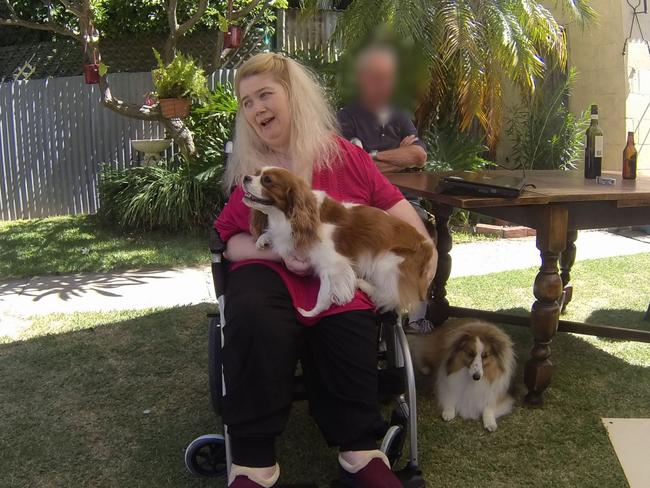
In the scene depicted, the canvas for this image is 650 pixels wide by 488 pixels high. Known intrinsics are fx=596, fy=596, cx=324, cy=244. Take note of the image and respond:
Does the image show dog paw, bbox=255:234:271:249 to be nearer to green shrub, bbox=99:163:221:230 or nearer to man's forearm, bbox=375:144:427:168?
man's forearm, bbox=375:144:427:168

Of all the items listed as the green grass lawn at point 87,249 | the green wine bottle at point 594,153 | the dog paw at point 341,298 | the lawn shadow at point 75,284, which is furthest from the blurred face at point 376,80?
the green grass lawn at point 87,249

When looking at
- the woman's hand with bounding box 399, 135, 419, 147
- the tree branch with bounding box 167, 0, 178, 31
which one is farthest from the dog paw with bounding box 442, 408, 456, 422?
the tree branch with bounding box 167, 0, 178, 31

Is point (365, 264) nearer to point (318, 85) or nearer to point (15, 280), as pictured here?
point (318, 85)

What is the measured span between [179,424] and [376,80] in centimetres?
250

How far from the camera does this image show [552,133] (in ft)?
24.7

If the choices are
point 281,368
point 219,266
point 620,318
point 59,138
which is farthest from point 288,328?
point 59,138

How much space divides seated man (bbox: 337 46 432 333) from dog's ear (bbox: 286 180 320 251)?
5.47ft

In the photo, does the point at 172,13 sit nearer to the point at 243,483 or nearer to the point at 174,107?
the point at 174,107

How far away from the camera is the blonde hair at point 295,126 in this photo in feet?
7.95

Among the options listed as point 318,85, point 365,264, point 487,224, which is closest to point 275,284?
point 365,264

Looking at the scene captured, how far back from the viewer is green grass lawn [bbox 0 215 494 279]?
5699 mm

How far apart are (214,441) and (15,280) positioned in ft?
12.7

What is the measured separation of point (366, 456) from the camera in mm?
1982

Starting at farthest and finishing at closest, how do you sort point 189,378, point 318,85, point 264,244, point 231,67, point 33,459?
point 231,67 → point 189,378 → point 318,85 → point 33,459 → point 264,244
